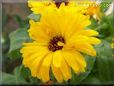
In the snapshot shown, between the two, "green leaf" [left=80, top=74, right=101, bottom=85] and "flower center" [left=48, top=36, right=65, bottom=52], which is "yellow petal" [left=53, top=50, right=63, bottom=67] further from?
"green leaf" [left=80, top=74, right=101, bottom=85]

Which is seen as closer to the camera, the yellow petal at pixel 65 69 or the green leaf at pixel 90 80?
the yellow petal at pixel 65 69

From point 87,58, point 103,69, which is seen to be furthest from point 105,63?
point 87,58

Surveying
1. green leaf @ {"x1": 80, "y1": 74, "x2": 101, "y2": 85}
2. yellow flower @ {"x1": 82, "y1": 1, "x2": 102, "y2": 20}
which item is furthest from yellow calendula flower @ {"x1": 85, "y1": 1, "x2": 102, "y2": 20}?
green leaf @ {"x1": 80, "y1": 74, "x2": 101, "y2": 85}

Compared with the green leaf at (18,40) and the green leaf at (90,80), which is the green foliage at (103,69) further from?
the green leaf at (18,40)

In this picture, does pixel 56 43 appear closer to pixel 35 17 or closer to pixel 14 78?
pixel 35 17

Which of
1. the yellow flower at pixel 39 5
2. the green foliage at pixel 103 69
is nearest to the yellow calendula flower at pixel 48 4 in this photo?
the yellow flower at pixel 39 5

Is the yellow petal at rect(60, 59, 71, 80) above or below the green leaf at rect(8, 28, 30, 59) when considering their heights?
below

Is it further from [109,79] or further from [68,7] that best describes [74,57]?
[109,79]

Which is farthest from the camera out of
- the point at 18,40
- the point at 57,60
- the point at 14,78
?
the point at 14,78
